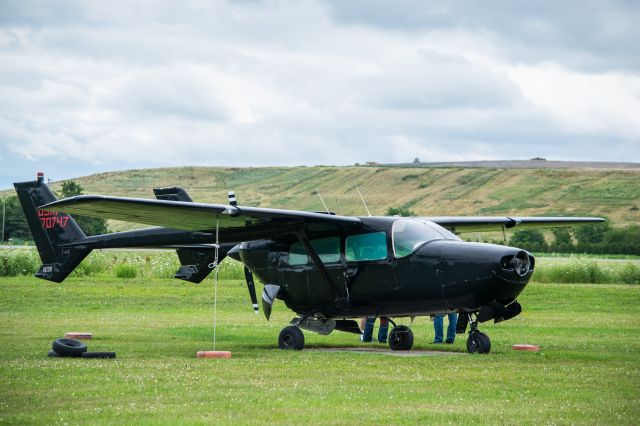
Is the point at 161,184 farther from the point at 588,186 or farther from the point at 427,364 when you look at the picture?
the point at 427,364

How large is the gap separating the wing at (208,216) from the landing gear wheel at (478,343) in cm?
286

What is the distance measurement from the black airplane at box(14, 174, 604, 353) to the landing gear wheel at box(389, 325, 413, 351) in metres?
0.02

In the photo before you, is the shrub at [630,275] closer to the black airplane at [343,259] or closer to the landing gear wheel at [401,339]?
the black airplane at [343,259]

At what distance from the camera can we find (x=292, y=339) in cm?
1820

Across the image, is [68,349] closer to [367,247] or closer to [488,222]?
[367,247]

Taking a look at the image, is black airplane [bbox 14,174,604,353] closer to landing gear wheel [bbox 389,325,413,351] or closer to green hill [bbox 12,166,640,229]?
landing gear wheel [bbox 389,325,413,351]

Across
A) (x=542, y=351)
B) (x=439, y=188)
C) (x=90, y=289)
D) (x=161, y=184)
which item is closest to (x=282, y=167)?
(x=161, y=184)

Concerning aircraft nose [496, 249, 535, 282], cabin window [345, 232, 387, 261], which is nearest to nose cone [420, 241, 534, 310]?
aircraft nose [496, 249, 535, 282]

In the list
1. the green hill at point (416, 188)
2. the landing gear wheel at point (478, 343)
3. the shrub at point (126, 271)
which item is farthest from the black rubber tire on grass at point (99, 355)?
the green hill at point (416, 188)

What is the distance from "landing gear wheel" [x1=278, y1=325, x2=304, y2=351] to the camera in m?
18.1

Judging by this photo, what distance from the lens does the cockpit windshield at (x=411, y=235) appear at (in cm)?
1700

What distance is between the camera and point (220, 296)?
1319 inches

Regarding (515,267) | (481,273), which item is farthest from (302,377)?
(515,267)

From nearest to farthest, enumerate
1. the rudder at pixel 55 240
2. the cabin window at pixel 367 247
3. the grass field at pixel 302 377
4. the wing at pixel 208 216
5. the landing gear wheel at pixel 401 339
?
1. the grass field at pixel 302 377
2. the wing at pixel 208 216
3. the cabin window at pixel 367 247
4. the landing gear wheel at pixel 401 339
5. the rudder at pixel 55 240
